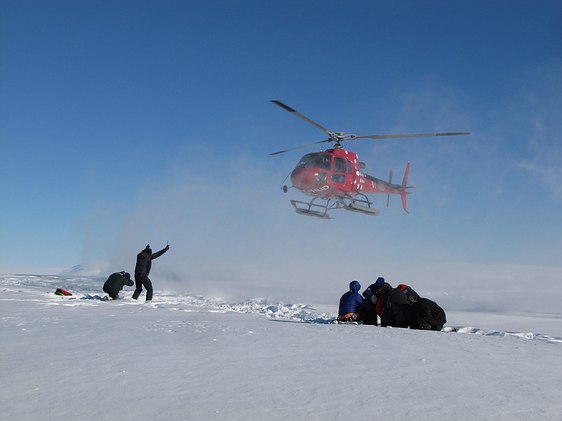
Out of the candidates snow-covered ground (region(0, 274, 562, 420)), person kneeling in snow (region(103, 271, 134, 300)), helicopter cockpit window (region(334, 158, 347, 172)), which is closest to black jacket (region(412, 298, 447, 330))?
snow-covered ground (region(0, 274, 562, 420))

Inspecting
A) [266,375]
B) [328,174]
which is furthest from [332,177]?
[266,375]

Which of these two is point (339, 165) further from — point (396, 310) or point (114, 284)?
point (396, 310)

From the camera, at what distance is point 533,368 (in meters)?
4.19

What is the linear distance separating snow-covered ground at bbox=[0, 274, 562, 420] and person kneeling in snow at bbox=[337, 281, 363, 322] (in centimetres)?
207

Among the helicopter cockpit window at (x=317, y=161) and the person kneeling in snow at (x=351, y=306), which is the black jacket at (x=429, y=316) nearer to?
the person kneeling in snow at (x=351, y=306)

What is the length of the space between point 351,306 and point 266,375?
16.0 feet

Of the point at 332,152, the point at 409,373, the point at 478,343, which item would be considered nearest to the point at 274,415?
the point at 409,373

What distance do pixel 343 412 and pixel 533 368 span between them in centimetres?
234

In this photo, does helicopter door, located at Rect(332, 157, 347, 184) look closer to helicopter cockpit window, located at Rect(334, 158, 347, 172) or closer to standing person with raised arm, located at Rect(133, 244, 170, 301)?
helicopter cockpit window, located at Rect(334, 158, 347, 172)

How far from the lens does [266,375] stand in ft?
12.2

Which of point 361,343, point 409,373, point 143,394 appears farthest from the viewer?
point 361,343

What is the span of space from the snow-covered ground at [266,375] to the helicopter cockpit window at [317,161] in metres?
12.4

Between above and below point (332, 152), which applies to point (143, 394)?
below

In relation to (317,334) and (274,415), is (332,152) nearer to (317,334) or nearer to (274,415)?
(317,334)
